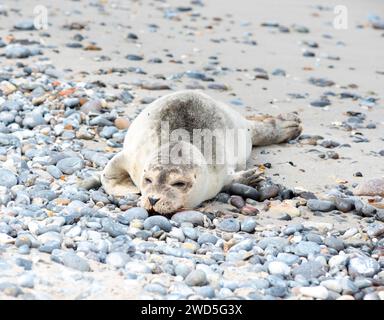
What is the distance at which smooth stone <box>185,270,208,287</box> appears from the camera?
4008mm

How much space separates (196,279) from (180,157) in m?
1.40

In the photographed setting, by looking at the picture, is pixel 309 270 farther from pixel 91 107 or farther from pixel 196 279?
pixel 91 107

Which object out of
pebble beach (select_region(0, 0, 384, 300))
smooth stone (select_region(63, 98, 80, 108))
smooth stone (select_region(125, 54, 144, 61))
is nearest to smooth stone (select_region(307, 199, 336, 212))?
pebble beach (select_region(0, 0, 384, 300))

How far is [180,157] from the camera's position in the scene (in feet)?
17.3

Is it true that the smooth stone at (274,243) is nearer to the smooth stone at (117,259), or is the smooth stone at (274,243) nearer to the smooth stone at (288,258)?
the smooth stone at (288,258)

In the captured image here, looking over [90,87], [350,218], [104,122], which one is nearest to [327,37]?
[90,87]

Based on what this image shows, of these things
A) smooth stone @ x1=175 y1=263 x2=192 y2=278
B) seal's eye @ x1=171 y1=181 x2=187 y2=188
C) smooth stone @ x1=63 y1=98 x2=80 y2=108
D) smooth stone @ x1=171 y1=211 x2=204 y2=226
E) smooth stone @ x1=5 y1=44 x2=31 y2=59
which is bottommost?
smooth stone @ x1=171 y1=211 x2=204 y2=226

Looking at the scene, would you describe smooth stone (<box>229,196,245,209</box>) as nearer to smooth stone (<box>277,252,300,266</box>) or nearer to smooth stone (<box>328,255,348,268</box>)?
smooth stone (<box>277,252,300,266</box>)

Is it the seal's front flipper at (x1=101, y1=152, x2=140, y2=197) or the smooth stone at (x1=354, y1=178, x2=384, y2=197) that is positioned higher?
the seal's front flipper at (x1=101, y1=152, x2=140, y2=197)

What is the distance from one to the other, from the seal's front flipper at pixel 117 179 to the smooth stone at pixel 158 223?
61 centimetres

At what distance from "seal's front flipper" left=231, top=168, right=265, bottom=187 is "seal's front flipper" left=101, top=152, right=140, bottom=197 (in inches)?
27.6

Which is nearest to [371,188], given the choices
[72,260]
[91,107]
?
[72,260]

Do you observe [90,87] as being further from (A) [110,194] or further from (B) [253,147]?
(A) [110,194]
